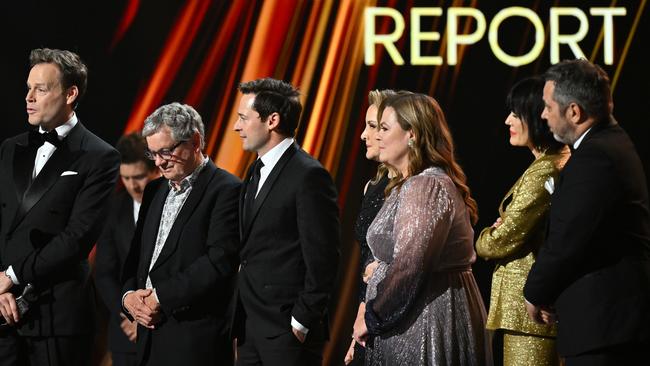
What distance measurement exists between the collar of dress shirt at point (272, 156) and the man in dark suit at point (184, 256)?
0.59 feet

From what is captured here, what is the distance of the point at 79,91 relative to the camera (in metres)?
3.90

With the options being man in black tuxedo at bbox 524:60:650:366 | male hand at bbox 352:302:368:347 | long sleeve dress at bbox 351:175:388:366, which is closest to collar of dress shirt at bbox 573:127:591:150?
man in black tuxedo at bbox 524:60:650:366

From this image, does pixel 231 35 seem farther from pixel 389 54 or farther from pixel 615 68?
pixel 615 68

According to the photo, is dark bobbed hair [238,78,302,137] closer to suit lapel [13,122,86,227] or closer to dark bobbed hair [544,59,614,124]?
suit lapel [13,122,86,227]

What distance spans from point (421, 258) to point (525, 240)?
56 centimetres

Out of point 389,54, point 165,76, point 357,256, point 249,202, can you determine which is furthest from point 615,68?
point 249,202

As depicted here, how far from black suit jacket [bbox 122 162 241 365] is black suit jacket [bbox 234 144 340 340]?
0.34 ft

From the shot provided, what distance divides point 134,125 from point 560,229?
14.5 ft

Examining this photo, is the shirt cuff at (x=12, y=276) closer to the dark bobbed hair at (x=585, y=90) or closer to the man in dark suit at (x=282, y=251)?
the man in dark suit at (x=282, y=251)

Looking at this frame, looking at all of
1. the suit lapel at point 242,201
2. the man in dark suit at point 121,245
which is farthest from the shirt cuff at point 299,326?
the man in dark suit at point 121,245

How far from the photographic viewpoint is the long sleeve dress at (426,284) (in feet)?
10.2

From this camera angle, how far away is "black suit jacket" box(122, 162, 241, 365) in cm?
359

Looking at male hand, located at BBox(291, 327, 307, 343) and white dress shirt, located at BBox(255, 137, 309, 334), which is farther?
white dress shirt, located at BBox(255, 137, 309, 334)

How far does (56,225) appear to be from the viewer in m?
3.70
